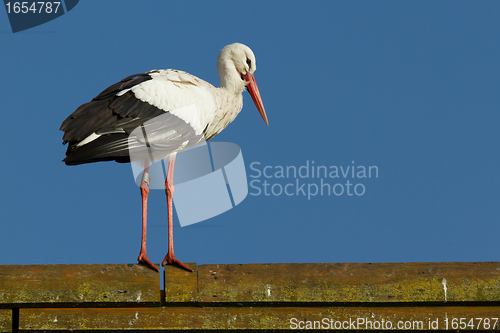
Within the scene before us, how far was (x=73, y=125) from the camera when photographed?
475cm

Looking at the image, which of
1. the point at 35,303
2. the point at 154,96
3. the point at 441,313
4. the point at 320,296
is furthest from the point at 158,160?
the point at 441,313

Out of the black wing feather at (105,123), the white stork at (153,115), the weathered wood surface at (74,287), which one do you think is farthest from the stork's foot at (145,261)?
the black wing feather at (105,123)

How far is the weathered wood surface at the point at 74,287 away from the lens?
412cm

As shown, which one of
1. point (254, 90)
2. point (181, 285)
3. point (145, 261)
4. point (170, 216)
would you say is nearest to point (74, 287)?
point (145, 261)

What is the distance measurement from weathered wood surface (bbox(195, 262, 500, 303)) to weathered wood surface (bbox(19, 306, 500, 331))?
85mm

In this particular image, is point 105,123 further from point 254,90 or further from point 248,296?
point 248,296

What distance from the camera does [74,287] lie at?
163 inches

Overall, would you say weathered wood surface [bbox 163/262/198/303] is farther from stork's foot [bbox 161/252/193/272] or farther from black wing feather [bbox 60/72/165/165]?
black wing feather [bbox 60/72/165/165]

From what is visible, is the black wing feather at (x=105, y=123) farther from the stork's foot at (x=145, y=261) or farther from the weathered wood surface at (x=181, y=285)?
the weathered wood surface at (x=181, y=285)

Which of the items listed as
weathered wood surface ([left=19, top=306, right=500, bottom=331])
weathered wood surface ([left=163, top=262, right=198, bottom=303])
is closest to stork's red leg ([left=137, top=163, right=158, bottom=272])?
weathered wood surface ([left=163, top=262, right=198, bottom=303])

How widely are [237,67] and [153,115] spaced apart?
119cm

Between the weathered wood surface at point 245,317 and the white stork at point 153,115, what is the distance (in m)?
0.38

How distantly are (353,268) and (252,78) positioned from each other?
2.40 m

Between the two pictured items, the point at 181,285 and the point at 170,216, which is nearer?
the point at 181,285
